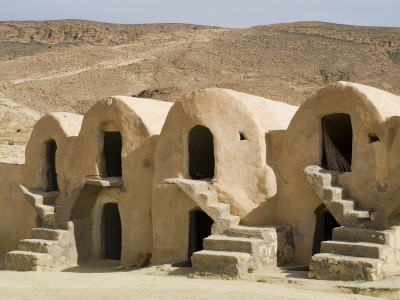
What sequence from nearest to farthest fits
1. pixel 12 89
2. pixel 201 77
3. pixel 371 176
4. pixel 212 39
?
pixel 371 176 → pixel 12 89 → pixel 201 77 → pixel 212 39

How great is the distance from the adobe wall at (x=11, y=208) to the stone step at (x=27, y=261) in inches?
104

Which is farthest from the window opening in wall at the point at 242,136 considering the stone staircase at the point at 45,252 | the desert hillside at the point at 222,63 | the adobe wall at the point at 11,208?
the desert hillside at the point at 222,63

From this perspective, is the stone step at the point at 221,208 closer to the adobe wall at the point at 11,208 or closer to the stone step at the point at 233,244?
the stone step at the point at 233,244

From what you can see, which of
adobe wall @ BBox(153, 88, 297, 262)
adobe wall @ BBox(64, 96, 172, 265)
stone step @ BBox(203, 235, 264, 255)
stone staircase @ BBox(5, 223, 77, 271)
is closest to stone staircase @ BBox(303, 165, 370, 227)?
adobe wall @ BBox(153, 88, 297, 262)

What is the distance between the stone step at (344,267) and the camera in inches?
489

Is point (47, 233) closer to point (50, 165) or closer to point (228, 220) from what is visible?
point (50, 165)

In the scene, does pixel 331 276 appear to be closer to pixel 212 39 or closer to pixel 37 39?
pixel 212 39

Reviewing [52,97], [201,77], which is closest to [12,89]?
[52,97]

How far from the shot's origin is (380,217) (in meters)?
13.3

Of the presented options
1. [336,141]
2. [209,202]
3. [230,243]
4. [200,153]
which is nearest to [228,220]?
[209,202]

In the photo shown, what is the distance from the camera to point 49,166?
1986 cm

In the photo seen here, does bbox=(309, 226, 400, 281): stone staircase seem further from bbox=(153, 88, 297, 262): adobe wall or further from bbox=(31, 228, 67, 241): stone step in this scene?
bbox=(31, 228, 67, 241): stone step

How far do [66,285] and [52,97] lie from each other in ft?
116

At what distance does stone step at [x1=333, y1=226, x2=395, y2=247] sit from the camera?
12953mm
